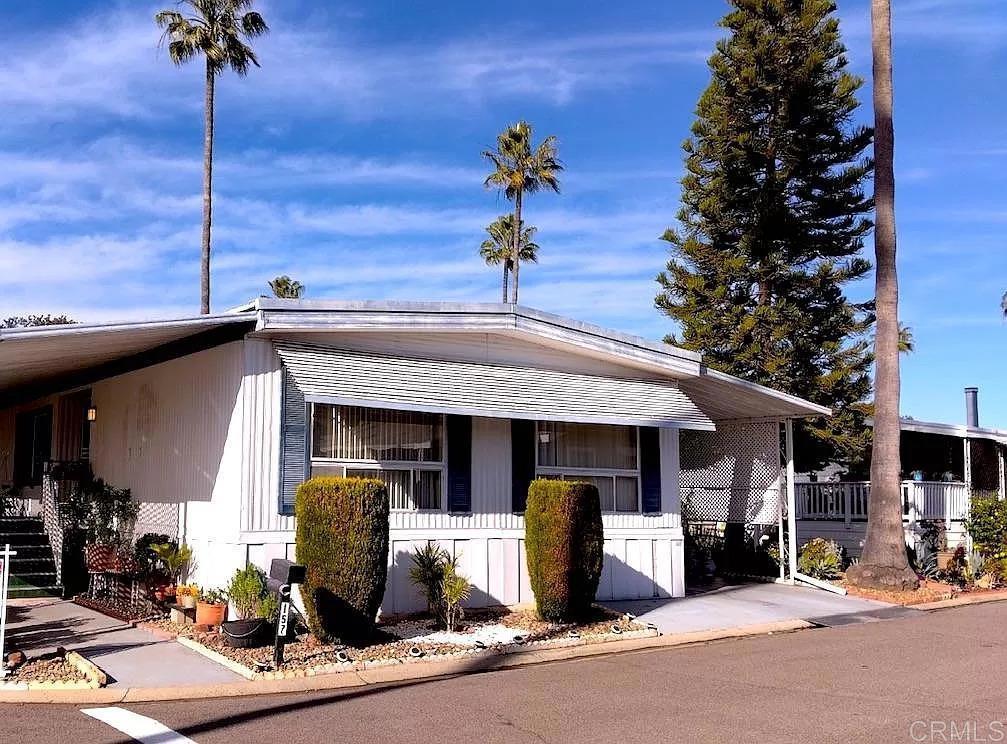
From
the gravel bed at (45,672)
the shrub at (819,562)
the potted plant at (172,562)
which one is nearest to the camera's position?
the gravel bed at (45,672)

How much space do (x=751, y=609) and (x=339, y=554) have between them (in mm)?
6274

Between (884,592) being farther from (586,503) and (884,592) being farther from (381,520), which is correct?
(381,520)

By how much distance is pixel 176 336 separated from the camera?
1163 centimetres

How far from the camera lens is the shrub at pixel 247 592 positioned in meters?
10.2

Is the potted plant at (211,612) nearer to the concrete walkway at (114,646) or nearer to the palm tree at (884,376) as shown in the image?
the concrete walkway at (114,646)

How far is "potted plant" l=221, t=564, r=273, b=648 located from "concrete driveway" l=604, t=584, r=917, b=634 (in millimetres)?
Answer: 4510

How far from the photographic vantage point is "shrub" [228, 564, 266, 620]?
1017 cm

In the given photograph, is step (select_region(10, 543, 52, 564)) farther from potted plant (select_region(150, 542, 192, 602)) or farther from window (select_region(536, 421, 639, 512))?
window (select_region(536, 421, 639, 512))

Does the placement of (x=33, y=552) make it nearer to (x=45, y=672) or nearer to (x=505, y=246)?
(x=45, y=672)

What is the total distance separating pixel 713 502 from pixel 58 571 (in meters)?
10.2

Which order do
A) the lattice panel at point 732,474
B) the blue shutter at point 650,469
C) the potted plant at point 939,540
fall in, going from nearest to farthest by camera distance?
the blue shutter at point 650,469, the lattice panel at point 732,474, the potted plant at point 939,540

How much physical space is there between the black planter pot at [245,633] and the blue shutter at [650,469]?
6.09 meters

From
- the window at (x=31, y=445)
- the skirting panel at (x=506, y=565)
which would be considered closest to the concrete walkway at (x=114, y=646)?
the skirting panel at (x=506, y=565)

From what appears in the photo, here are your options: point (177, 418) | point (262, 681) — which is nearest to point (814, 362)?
point (177, 418)
